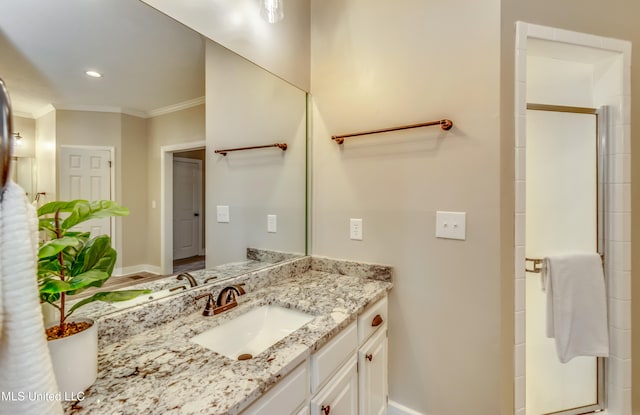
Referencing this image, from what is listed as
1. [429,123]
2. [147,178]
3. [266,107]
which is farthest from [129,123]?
[429,123]

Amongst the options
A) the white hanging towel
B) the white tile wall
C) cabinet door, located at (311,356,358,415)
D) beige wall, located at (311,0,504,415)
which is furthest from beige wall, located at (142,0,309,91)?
the white hanging towel

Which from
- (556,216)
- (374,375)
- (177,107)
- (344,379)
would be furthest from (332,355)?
(556,216)

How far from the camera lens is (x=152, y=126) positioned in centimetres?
106

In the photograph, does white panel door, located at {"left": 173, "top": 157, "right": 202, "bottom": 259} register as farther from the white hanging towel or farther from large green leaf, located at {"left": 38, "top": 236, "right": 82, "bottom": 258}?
the white hanging towel

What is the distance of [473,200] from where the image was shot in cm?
131

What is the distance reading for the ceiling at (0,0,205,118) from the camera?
2.52ft

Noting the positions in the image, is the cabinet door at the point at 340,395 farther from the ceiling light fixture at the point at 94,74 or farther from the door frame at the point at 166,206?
the ceiling light fixture at the point at 94,74

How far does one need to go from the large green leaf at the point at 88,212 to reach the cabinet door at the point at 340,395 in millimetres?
830

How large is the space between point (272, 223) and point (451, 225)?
3.30 ft

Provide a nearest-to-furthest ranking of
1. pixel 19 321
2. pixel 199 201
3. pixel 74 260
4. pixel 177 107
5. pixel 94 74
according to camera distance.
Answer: pixel 19 321 < pixel 74 260 < pixel 94 74 < pixel 177 107 < pixel 199 201

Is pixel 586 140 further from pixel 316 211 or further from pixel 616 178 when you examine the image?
pixel 316 211

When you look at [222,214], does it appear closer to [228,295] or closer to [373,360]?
[228,295]

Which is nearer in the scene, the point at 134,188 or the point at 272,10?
the point at 134,188

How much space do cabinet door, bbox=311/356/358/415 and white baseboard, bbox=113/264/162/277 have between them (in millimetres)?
760
